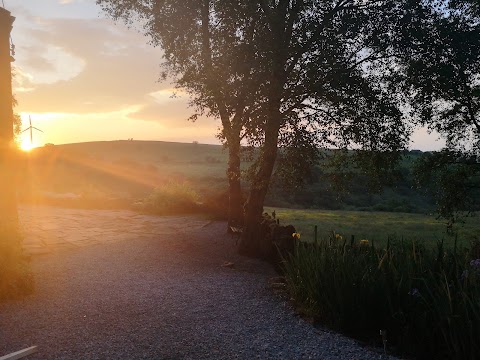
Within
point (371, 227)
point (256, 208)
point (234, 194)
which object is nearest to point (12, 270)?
point (256, 208)

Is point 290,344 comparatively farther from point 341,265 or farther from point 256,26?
point 256,26

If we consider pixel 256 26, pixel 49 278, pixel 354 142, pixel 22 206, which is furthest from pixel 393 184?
pixel 22 206

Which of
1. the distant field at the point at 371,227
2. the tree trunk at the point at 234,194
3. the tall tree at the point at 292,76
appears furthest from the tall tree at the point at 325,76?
the distant field at the point at 371,227

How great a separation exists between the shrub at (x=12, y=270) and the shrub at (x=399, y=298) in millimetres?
4643

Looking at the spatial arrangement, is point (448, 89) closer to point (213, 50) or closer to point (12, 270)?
point (213, 50)

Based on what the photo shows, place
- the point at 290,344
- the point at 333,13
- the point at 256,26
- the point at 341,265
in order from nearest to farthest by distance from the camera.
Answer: the point at 290,344
the point at 341,265
the point at 256,26
the point at 333,13

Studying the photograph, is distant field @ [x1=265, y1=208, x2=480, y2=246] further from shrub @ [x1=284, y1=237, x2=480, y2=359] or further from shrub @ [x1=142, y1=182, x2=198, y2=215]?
shrub @ [x1=284, y1=237, x2=480, y2=359]

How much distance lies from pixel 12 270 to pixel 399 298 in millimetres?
6280

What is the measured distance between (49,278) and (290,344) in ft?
17.7

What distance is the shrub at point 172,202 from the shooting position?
18.5 m

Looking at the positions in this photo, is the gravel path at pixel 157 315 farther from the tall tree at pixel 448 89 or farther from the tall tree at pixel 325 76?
the tall tree at pixel 448 89

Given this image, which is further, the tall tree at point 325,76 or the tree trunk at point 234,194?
the tree trunk at point 234,194

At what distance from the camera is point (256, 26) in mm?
9305

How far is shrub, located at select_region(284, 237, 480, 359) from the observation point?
5.01m
